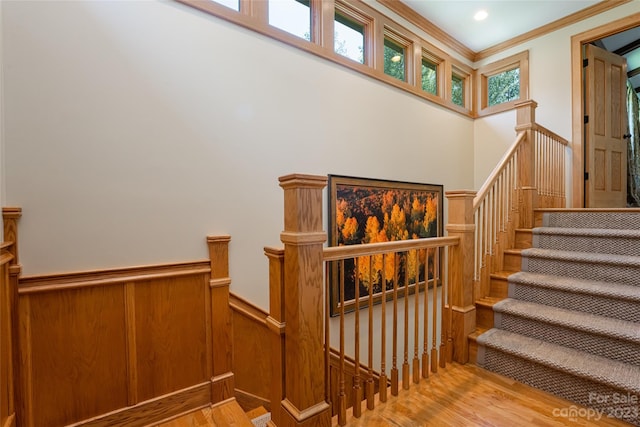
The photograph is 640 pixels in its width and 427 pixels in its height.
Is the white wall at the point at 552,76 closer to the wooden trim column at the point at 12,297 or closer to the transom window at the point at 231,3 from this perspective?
the transom window at the point at 231,3

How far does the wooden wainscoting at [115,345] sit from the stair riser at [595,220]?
3.25 metres

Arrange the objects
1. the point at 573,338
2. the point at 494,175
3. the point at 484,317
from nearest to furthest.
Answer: the point at 573,338 < the point at 484,317 < the point at 494,175

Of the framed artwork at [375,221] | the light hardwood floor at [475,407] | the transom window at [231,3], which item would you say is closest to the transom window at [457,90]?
the framed artwork at [375,221]

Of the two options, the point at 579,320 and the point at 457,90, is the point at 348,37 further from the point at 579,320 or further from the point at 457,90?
the point at 579,320

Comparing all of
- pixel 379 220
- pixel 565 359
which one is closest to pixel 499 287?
pixel 565 359

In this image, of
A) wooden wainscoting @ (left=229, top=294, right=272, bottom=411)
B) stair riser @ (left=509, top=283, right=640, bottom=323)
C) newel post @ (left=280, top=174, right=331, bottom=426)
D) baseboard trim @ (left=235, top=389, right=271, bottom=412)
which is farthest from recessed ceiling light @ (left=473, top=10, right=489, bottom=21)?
baseboard trim @ (left=235, top=389, right=271, bottom=412)

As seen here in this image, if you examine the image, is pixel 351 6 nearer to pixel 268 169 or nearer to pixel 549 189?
pixel 268 169

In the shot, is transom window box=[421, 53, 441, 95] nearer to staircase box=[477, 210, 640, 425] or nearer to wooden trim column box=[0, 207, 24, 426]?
staircase box=[477, 210, 640, 425]

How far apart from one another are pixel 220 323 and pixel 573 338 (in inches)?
93.2

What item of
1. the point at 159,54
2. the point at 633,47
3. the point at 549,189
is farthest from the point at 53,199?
the point at 633,47

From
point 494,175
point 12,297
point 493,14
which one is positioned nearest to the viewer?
point 12,297

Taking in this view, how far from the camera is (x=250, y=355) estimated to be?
2.39 metres

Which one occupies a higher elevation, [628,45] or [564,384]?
[628,45]

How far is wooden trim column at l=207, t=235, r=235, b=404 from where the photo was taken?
2193 millimetres
